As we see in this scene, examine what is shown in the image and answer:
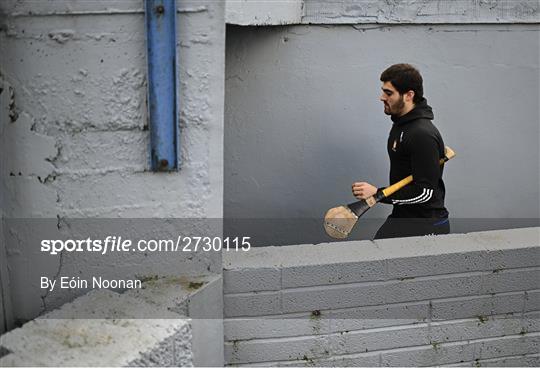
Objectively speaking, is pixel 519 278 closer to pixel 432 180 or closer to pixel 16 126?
pixel 432 180

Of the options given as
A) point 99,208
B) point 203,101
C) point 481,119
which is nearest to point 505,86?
point 481,119

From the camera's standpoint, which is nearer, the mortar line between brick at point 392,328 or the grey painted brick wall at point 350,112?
the mortar line between brick at point 392,328

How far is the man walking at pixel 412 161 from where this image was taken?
3.54 m

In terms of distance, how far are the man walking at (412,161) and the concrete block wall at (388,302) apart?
0.41 m

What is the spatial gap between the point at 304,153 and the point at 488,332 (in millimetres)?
1924

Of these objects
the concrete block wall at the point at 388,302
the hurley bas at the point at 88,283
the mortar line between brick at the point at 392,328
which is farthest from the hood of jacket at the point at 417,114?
the hurley bas at the point at 88,283

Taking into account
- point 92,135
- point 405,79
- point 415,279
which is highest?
point 405,79

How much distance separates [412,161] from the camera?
3.58 metres

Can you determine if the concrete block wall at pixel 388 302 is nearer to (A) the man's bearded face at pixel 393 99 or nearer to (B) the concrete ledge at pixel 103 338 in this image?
(B) the concrete ledge at pixel 103 338

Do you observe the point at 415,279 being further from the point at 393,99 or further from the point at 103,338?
the point at 103,338

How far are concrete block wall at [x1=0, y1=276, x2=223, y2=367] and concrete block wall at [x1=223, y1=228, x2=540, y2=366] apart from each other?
0.29m

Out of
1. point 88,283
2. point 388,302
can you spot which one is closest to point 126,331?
point 88,283

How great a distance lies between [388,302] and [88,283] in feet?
4.58

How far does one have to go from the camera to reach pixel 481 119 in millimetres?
4898
